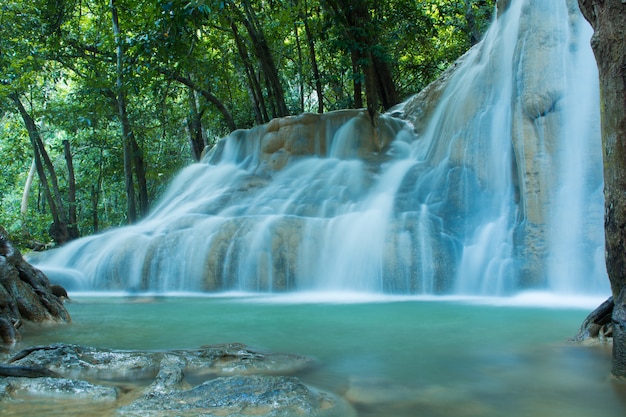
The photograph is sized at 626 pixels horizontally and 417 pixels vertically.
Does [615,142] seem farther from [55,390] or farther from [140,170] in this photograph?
[140,170]

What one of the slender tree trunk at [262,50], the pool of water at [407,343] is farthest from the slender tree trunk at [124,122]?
the pool of water at [407,343]

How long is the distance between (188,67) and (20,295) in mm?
8405

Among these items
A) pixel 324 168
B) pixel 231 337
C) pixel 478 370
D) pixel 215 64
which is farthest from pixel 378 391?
pixel 215 64

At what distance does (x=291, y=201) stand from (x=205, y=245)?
2.49m

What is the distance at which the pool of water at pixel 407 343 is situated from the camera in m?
3.00

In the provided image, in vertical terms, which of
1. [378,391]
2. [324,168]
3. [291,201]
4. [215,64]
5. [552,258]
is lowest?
[378,391]

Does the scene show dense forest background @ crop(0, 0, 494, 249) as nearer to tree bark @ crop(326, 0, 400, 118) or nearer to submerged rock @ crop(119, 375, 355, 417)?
tree bark @ crop(326, 0, 400, 118)

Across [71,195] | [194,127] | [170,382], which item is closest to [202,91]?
[194,127]

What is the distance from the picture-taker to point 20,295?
5629 mm

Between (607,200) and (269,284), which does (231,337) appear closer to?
(607,200)

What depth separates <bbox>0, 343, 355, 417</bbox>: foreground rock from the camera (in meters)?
2.75

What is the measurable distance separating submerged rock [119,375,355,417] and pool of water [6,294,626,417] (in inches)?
8.6

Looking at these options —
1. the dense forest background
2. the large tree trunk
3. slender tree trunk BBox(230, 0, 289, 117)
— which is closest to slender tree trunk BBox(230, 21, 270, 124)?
the dense forest background

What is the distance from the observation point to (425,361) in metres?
3.96
